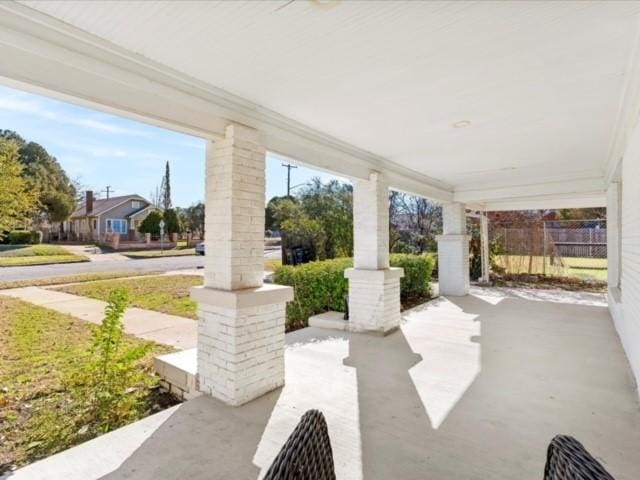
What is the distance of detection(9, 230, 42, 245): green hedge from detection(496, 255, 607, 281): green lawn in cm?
1353

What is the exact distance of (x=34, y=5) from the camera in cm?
203

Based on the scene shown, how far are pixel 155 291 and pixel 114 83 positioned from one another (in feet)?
25.0

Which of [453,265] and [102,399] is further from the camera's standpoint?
[453,265]

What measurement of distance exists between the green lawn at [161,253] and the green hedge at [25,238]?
8.26m

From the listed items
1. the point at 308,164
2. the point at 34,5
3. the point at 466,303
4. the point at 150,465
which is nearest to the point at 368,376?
the point at 150,465

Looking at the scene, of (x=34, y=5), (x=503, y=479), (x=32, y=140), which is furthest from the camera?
(x=32, y=140)

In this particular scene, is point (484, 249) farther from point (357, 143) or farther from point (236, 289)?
point (236, 289)

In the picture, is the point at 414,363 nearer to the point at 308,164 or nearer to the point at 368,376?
the point at 368,376

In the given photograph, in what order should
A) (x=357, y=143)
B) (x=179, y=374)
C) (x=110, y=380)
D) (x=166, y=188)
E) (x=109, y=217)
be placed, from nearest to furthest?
(x=110, y=380)
(x=179, y=374)
(x=357, y=143)
(x=109, y=217)
(x=166, y=188)

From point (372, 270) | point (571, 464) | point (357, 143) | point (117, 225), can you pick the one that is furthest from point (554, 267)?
point (117, 225)

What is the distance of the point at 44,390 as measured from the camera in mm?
3686

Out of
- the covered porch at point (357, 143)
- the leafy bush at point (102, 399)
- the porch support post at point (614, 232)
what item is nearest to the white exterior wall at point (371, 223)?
the covered porch at point (357, 143)

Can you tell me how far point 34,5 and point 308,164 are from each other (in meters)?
2.92

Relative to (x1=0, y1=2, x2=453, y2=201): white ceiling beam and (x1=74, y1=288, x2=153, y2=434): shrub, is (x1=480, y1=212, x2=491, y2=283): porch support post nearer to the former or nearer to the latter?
(x1=0, y1=2, x2=453, y2=201): white ceiling beam
